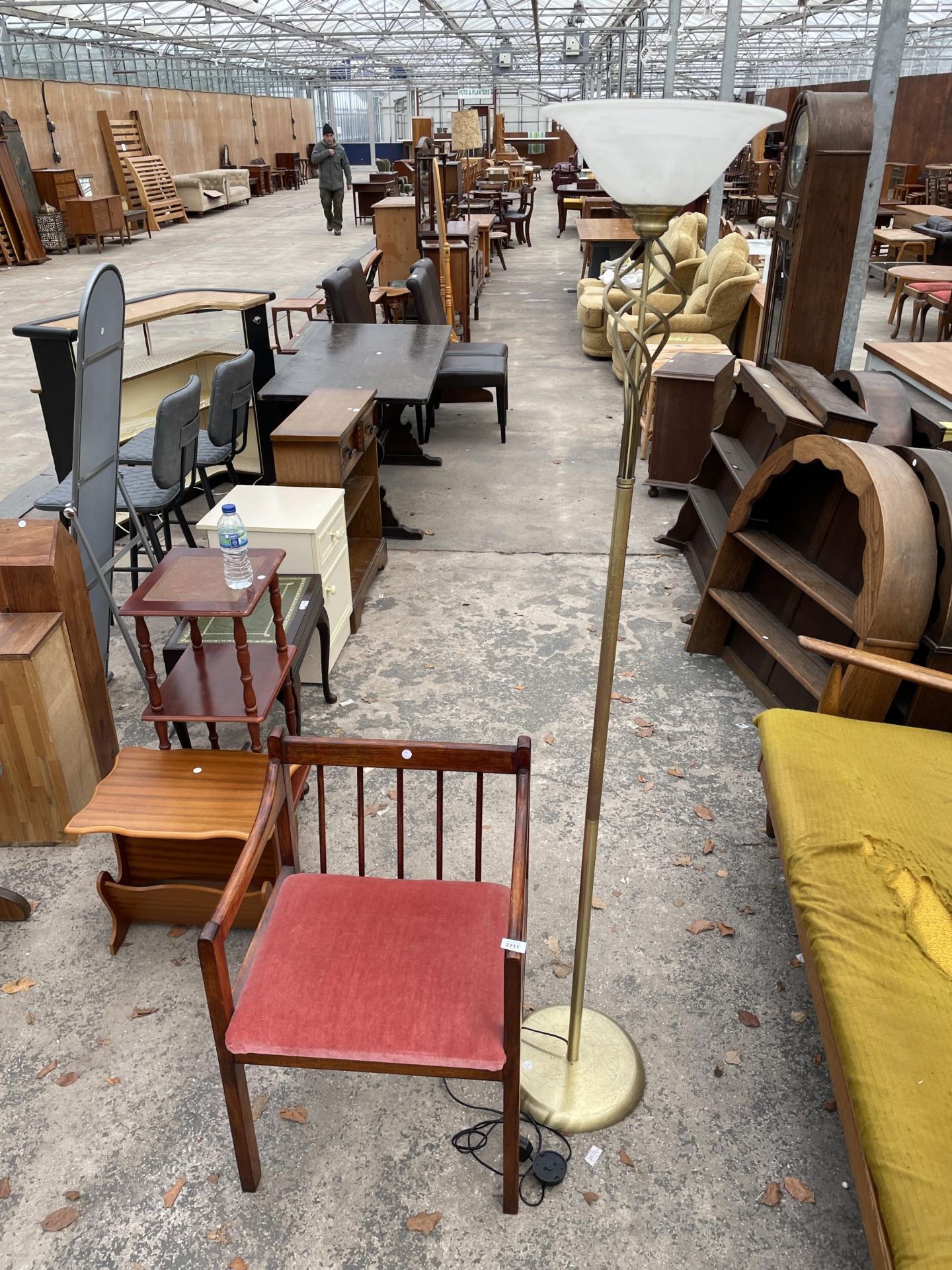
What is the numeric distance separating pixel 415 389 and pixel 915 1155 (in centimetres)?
392

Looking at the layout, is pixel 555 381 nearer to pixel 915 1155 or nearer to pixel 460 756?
pixel 460 756

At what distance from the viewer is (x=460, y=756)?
6.61 feet

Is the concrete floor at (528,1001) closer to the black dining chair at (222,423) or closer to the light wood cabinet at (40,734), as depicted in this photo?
the light wood cabinet at (40,734)

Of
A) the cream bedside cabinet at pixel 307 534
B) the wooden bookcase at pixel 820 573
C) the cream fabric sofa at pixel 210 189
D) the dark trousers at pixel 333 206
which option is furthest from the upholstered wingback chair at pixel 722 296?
the cream fabric sofa at pixel 210 189

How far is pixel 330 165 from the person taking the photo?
14742 millimetres

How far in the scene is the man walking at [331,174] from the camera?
1423 cm

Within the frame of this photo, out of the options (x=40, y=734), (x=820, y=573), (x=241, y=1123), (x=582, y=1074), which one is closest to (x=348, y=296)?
(x=820, y=573)

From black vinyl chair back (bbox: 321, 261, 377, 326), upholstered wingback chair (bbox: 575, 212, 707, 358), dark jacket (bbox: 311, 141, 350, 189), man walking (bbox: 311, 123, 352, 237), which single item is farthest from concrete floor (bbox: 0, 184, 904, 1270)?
man walking (bbox: 311, 123, 352, 237)

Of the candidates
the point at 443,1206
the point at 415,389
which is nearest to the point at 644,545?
the point at 415,389

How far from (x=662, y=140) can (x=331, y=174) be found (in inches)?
615

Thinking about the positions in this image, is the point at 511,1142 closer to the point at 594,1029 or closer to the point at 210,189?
the point at 594,1029

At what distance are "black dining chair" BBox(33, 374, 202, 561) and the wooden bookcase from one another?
7.62 feet

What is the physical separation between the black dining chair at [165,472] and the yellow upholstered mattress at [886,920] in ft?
8.55

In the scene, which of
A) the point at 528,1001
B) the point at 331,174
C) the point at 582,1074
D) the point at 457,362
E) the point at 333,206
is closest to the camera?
the point at 582,1074
